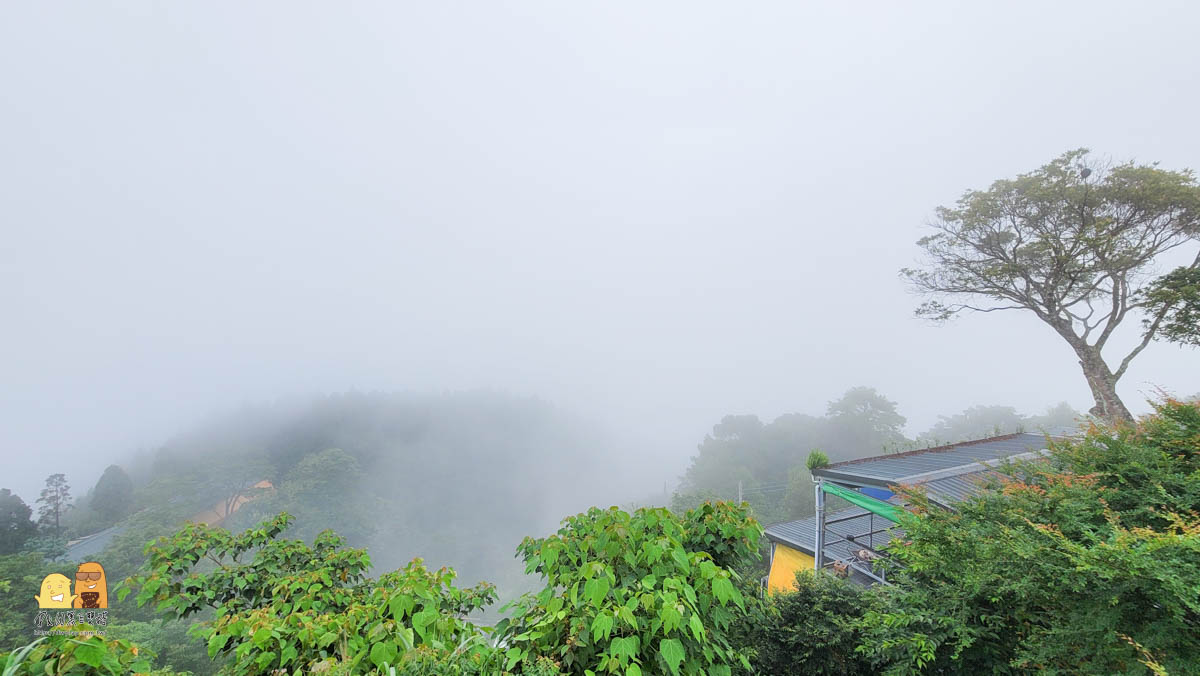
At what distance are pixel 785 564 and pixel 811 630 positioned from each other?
789 cm

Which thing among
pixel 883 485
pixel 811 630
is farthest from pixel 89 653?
pixel 883 485

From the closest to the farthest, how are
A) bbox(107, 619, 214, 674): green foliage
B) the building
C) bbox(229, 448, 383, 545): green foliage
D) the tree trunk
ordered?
Result: the building → the tree trunk → bbox(107, 619, 214, 674): green foliage → bbox(229, 448, 383, 545): green foliage

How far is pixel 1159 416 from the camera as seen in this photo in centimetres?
408

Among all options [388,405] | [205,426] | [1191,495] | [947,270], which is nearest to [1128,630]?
[1191,495]

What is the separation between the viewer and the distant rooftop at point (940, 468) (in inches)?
242

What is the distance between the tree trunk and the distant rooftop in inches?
241

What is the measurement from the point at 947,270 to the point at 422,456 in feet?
263

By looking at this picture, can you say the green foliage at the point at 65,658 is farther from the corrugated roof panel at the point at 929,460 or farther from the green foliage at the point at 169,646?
the green foliage at the point at 169,646

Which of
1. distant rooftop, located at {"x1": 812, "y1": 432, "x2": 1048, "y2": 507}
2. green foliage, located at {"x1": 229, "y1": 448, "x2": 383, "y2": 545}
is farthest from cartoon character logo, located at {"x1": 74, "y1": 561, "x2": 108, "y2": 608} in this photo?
green foliage, located at {"x1": 229, "y1": 448, "x2": 383, "y2": 545}

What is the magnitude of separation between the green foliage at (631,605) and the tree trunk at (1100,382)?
54.6 ft

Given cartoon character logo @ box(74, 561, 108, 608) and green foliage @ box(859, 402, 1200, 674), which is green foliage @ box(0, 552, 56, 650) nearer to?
cartoon character logo @ box(74, 561, 108, 608)

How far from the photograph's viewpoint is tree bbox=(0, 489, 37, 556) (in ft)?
71.0

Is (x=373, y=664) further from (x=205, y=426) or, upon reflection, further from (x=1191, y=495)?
(x=205, y=426)

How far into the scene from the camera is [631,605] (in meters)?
1.71
